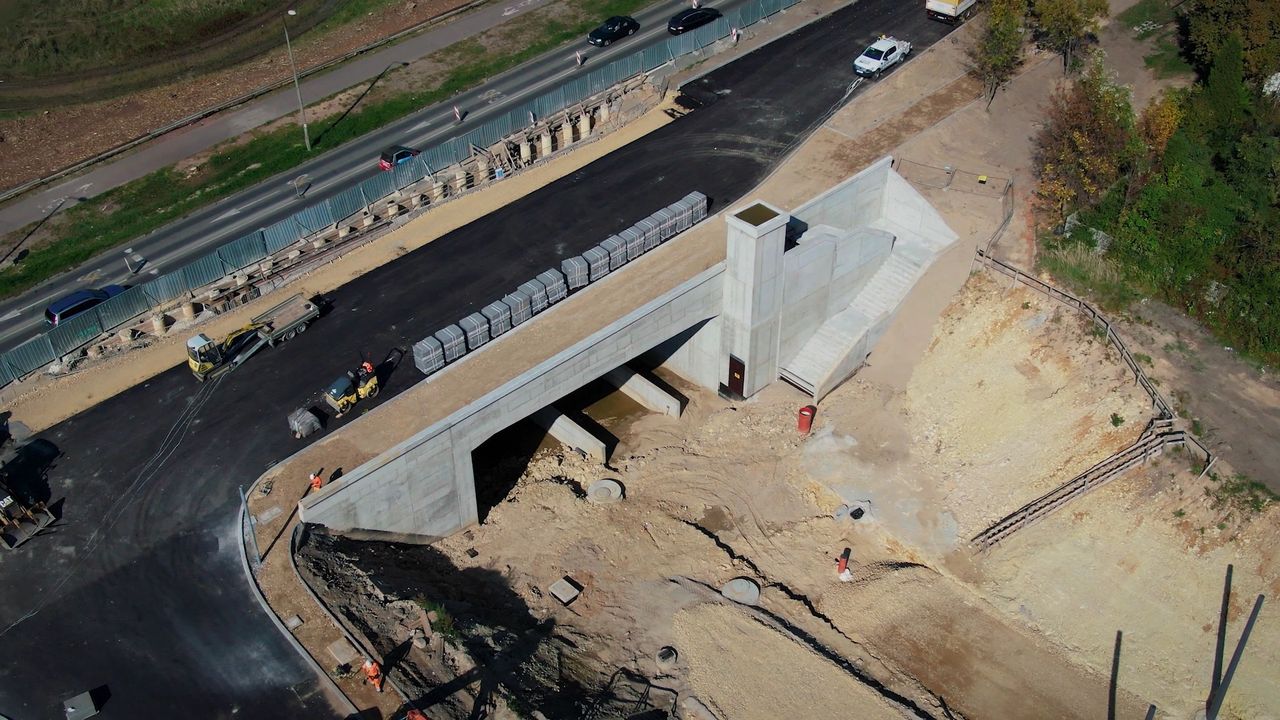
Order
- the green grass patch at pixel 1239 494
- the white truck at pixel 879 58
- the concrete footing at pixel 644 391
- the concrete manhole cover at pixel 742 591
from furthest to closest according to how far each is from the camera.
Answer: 1. the white truck at pixel 879 58
2. the concrete footing at pixel 644 391
3. the concrete manhole cover at pixel 742 591
4. the green grass patch at pixel 1239 494

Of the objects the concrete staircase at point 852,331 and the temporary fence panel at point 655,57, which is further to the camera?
the temporary fence panel at point 655,57

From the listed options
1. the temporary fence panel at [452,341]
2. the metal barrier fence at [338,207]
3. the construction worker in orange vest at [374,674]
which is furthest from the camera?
the metal barrier fence at [338,207]

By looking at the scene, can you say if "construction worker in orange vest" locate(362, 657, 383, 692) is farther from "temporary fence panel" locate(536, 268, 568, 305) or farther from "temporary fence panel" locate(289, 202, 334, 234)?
"temporary fence panel" locate(289, 202, 334, 234)

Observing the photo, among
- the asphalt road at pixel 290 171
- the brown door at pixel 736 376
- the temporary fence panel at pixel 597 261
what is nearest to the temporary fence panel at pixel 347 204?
the asphalt road at pixel 290 171

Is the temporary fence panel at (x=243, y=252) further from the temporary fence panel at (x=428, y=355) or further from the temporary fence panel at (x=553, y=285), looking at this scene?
the temporary fence panel at (x=553, y=285)

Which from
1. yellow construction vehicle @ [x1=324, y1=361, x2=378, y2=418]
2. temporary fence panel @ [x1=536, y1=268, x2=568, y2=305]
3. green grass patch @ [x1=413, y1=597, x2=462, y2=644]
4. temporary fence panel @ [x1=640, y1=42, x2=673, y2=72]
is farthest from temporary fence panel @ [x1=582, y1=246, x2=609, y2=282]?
temporary fence panel @ [x1=640, y1=42, x2=673, y2=72]

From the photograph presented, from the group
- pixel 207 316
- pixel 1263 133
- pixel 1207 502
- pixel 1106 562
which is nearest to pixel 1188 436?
pixel 1207 502

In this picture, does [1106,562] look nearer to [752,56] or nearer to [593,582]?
[593,582]
